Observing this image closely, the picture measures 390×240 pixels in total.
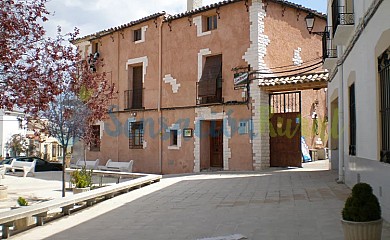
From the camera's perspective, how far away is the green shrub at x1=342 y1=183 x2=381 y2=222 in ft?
13.9

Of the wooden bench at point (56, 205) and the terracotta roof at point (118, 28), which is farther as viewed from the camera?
the terracotta roof at point (118, 28)

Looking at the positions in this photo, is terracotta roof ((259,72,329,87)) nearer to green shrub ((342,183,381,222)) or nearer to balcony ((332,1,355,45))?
balcony ((332,1,355,45))

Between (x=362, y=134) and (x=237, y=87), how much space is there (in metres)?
9.31

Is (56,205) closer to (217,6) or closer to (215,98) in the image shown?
(215,98)

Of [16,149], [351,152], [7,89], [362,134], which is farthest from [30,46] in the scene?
[16,149]

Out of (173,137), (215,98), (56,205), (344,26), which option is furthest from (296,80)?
(56,205)

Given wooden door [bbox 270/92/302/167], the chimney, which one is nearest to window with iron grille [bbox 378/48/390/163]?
wooden door [bbox 270/92/302/167]

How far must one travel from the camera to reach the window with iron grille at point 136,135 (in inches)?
810

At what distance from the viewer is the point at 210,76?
1770 centimetres

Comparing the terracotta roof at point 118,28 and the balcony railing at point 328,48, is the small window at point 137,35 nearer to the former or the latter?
the terracotta roof at point 118,28

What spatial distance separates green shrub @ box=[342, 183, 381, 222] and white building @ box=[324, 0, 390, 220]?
4.97 ft

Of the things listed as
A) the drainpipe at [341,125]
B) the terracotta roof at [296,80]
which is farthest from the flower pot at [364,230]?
the terracotta roof at [296,80]

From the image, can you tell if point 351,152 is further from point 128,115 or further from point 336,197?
point 128,115

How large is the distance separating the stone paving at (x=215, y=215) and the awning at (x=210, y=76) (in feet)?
24.4
